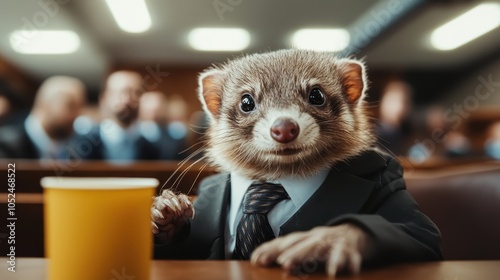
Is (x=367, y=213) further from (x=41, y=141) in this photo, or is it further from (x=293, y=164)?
(x=41, y=141)

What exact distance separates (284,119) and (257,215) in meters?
0.11

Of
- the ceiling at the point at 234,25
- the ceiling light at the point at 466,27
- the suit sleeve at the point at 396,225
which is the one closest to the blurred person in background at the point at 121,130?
the ceiling at the point at 234,25

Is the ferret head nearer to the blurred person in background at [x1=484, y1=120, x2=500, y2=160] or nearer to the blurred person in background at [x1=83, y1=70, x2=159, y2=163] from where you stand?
the blurred person in background at [x1=83, y1=70, x2=159, y2=163]

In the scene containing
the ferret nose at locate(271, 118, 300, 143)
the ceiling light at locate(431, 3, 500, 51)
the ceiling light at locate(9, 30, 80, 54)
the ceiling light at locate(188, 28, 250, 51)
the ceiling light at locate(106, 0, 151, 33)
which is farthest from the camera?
the ceiling light at locate(431, 3, 500, 51)

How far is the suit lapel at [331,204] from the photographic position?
1.55 feet

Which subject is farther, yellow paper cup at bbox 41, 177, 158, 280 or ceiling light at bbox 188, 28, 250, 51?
ceiling light at bbox 188, 28, 250, 51

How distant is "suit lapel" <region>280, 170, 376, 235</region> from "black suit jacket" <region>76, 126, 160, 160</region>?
2.08ft

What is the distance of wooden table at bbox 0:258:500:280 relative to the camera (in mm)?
415

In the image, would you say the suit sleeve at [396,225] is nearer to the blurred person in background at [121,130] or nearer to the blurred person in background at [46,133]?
the blurred person in background at [121,130]

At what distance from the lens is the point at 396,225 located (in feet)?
1.44

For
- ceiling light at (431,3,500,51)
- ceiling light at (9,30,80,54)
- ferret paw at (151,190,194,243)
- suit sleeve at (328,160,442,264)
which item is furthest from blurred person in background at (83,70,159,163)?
ceiling light at (431,3,500,51)

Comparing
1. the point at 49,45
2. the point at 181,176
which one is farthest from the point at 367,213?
the point at 49,45

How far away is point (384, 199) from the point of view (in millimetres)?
482

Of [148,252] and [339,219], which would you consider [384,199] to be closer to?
[339,219]
